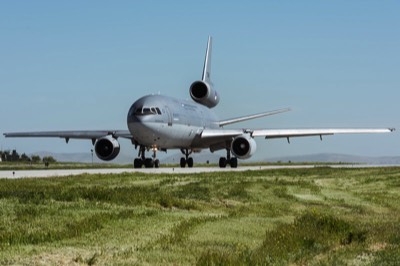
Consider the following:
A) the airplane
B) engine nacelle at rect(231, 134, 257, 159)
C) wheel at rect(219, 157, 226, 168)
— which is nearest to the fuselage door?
the airplane

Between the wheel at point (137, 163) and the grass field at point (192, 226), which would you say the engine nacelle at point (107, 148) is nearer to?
the wheel at point (137, 163)

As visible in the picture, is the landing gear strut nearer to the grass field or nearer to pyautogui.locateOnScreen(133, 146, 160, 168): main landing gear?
pyautogui.locateOnScreen(133, 146, 160, 168): main landing gear

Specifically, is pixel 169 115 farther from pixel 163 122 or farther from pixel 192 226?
pixel 192 226

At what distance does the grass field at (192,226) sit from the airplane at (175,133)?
22.1 meters

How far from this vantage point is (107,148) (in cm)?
5881

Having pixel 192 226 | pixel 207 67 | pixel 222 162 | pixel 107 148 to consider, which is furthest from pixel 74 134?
pixel 192 226

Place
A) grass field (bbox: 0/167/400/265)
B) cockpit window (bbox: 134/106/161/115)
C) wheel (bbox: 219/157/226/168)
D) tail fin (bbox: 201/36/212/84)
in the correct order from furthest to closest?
tail fin (bbox: 201/36/212/84), wheel (bbox: 219/157/226/168), cockpit window (bbox: 134/106/161/115), grass field (bbox: 0/167/400/265)

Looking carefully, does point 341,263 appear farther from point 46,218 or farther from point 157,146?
point 157,146

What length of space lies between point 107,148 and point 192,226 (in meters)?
38.9

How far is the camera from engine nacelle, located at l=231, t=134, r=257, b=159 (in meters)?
60.6

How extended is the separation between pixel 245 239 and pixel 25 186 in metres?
15.3

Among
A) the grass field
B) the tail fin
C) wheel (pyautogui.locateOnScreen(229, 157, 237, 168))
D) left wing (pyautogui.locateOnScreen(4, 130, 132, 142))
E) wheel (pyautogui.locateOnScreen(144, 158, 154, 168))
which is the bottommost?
the grass field

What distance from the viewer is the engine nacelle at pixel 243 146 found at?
60594mm

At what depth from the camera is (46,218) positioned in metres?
20.5
